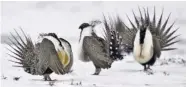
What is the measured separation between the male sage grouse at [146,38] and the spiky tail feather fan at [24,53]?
0.39 meters

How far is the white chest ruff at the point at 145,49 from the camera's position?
7.21 ft

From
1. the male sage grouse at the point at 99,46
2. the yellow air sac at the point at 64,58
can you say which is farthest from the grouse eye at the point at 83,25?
the yellow air sac at the point at 64,58

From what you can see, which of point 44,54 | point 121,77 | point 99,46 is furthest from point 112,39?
point 44,54

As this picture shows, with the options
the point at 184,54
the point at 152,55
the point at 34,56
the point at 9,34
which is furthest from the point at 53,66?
the point at 184,54

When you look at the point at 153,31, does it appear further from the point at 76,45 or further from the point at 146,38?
the point at 76,45

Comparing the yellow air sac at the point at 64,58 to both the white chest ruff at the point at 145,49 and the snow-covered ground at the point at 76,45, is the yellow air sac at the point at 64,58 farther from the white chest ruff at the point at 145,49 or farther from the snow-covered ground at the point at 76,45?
Result: the white chest ruff at the point at 145,49

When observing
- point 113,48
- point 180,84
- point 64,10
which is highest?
point 64,10

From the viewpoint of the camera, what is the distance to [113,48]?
220cm

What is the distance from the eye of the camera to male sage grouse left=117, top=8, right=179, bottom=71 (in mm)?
2180

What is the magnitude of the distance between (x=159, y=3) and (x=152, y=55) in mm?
225

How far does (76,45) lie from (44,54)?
14cm

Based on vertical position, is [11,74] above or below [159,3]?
below

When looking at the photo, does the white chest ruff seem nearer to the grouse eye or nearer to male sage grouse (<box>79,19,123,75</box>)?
male sage grouse (<box>79,19,123,75</box>)

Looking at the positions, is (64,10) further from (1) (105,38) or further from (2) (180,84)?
(2) (180,84)
